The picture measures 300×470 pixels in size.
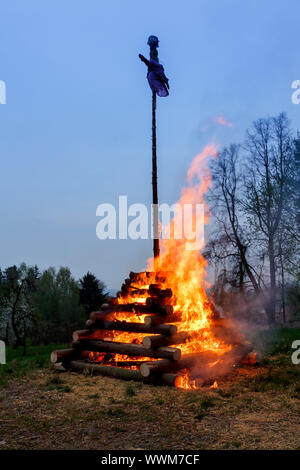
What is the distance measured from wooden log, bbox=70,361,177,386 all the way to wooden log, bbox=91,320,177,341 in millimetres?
1124

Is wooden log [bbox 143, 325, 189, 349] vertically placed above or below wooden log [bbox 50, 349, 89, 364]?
above

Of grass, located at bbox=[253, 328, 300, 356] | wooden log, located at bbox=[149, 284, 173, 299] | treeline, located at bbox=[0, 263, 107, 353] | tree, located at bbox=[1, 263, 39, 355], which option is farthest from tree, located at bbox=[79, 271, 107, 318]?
wooden log, located at bbox=[149, 284, 173, 299]

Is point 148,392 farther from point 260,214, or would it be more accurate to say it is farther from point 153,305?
point 260,214

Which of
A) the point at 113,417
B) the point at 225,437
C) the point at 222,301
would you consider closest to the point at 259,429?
the point at 225,437

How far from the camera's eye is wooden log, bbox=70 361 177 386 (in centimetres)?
1048

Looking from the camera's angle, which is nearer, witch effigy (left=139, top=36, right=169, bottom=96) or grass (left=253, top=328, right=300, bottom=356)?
witch effigy (left=139, top=36, right=169, bottom=96)

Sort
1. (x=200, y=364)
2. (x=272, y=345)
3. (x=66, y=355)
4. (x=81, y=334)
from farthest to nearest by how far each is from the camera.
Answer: (x=272, y=345) < (x=81, y=334) < (x=66, y=355) < (x=200, y=364)

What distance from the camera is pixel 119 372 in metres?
11.5

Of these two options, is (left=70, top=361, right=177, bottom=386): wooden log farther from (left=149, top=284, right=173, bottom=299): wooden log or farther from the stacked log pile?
(left=149, top=284, right=173, bottom=299): wooden log

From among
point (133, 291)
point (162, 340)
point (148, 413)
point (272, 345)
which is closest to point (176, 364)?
point (162, 340)

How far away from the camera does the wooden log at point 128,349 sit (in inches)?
424

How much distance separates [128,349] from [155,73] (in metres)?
9.20

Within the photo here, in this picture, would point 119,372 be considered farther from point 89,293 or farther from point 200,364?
point 89,293

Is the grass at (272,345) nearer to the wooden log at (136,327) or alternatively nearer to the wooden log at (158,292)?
the wooden log at (158,292)
